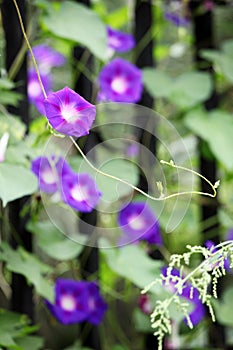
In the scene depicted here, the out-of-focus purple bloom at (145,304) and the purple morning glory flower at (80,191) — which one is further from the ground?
the purple morning glory flower at (80,191)

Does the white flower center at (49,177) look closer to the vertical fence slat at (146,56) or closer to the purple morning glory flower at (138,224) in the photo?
the purple morning glory flower at (138,224)

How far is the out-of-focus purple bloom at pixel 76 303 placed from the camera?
1.53 meters

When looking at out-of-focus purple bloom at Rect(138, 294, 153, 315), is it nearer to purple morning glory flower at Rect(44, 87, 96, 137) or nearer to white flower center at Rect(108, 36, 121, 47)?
white flower center at Rect(108, 36, 121, 47)

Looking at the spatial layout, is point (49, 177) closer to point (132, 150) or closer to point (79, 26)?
point (79, 26)

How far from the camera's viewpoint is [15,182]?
→ 1076 millimetres

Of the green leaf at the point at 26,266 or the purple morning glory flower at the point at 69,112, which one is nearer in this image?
the purple morning glory flower at the point at 69,112

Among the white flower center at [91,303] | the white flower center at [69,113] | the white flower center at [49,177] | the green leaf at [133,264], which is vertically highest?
the white flower center at [69,113]

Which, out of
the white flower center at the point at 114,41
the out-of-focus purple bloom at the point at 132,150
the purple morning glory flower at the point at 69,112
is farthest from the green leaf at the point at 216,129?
the purple morning glory flower at the point at 69,112

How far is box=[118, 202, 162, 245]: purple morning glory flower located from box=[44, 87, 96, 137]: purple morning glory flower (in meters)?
0.79

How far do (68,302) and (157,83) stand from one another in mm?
553

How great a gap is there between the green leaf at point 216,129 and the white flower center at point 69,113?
78 cm

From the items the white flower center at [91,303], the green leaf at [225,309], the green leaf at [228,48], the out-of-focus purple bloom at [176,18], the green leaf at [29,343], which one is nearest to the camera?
the green leaf at [29,343]

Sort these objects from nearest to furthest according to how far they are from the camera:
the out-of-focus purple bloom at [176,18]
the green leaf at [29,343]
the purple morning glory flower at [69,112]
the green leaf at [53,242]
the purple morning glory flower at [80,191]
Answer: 1. the purple morning glory flower at [69,112]
2. the purple morning glory flower at [80,191]
3. the green leaf at [29,343]
4. the green leaf at [53,242]
5. the out-of-focus purple bloom at [176,18]

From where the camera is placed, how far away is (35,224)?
1477mm
